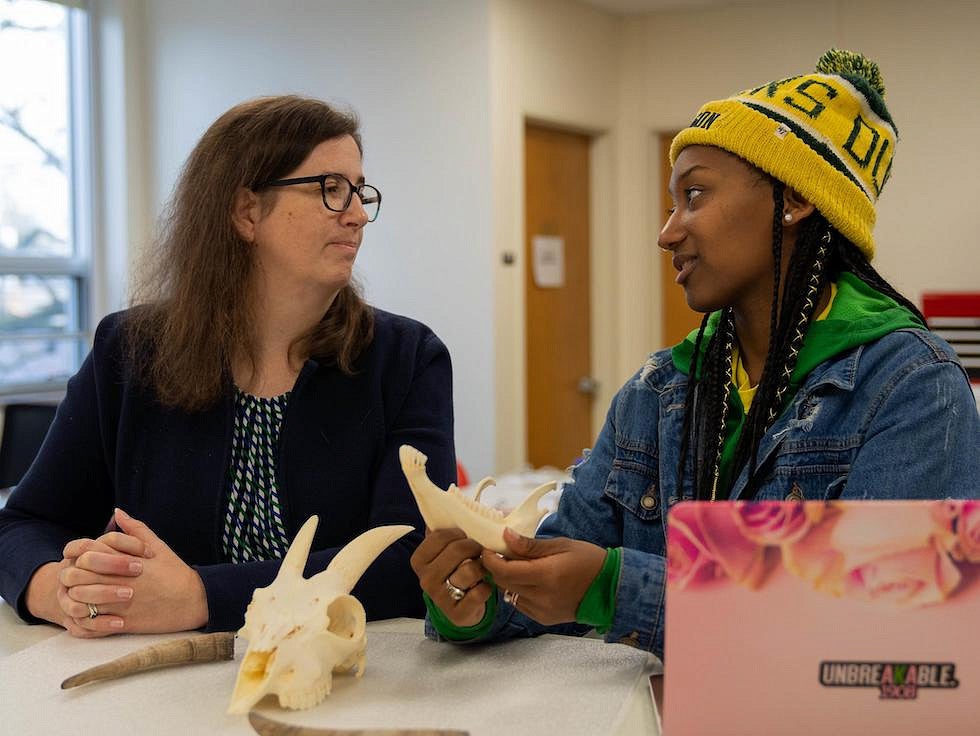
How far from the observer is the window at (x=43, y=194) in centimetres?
493

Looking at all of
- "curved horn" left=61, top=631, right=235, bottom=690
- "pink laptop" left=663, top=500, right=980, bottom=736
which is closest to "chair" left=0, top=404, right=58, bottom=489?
"curved horn" left=61, top=631, right=235, bottom=690

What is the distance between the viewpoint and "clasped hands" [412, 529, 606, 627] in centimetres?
113

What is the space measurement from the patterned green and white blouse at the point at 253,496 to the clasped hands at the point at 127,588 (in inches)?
9.9

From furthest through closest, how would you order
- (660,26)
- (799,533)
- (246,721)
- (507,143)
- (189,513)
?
1. (660,26)
2. (507,143)
3. (189,513)
4. (246,721)
5. (799,533)

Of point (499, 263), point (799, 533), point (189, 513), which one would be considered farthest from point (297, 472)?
point (499, 263)

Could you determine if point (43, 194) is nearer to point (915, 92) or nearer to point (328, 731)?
point (915, 92)

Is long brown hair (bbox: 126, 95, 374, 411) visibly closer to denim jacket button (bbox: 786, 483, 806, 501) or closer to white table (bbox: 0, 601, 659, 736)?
white table (bbox: 0, 601, 659, 736)

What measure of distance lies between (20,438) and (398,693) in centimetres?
236

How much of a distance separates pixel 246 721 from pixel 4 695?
0.29 meters

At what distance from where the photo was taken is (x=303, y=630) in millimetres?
1134

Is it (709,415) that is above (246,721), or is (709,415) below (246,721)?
above

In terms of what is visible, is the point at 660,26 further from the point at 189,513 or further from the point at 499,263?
the point at 189,513

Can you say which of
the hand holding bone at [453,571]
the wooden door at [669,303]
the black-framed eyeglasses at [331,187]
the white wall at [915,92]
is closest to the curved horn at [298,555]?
the hand holding bone at [453,571]

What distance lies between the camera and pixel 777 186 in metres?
1.37
